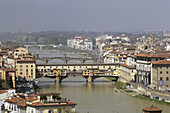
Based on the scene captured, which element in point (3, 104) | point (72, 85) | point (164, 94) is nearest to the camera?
point (3, 104)

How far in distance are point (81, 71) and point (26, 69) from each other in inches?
157

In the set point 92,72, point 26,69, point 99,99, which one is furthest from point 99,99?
point 92,72

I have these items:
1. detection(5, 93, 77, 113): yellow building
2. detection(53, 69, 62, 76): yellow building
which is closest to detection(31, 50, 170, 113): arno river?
detection(53, 69, 62, 76): yellow building

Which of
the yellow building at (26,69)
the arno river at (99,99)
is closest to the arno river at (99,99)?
the arno river at (99,99)

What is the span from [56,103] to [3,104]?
6.10 ft

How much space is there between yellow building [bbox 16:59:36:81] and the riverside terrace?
40.1 inches

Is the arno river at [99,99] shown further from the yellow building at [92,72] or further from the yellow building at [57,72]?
the yellow building at [57,72]

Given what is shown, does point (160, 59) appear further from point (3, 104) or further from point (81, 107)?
point (3, 104)

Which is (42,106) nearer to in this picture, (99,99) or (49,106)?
(49,106)

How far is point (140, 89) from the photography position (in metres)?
23.5

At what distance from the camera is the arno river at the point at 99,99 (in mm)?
17188

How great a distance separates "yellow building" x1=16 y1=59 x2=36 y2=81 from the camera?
27.9 m

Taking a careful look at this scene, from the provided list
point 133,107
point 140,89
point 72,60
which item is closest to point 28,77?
point 140,89

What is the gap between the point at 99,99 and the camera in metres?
20.2
